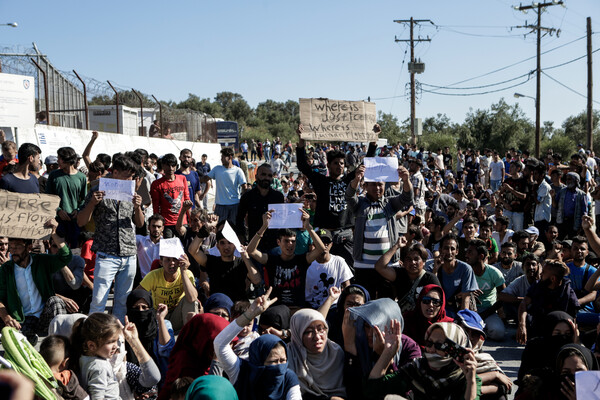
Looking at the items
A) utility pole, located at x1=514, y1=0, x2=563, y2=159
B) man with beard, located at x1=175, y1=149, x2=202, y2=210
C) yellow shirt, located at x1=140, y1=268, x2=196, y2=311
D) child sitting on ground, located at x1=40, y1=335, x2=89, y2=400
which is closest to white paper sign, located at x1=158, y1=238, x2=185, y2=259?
yellow shirt, located at x1=140, y1=268, x2=196, y2=311

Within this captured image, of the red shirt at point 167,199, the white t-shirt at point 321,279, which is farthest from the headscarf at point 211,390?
the red shirt at point 167,199

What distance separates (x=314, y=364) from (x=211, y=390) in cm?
136

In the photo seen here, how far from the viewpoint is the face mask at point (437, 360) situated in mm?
4266

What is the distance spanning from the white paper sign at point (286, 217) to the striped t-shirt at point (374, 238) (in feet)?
2.72

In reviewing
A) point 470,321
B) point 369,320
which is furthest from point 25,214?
point 470,321

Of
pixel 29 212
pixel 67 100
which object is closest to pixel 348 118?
pixel 29 212

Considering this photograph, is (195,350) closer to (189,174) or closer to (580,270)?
(580,270)

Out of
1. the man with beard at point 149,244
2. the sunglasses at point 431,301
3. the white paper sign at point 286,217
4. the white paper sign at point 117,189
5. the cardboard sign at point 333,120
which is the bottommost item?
the sunglasses at point 431,301

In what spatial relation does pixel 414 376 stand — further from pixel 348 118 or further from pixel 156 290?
pixel 348 118

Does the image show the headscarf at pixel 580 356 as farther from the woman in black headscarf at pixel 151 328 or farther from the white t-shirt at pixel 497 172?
the white t-shirt at pixel 497 172

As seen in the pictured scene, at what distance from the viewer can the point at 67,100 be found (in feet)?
63.4

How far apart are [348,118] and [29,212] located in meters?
4.86

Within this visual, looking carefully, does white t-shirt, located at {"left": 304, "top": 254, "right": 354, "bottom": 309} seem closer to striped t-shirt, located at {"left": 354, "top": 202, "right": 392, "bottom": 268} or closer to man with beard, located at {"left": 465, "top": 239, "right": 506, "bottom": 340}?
striped t-shirt, located at {"left": 354, "top": 202, "right": 392, "bottom": 268}

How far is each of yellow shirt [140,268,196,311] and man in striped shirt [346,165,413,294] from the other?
1.97 m
